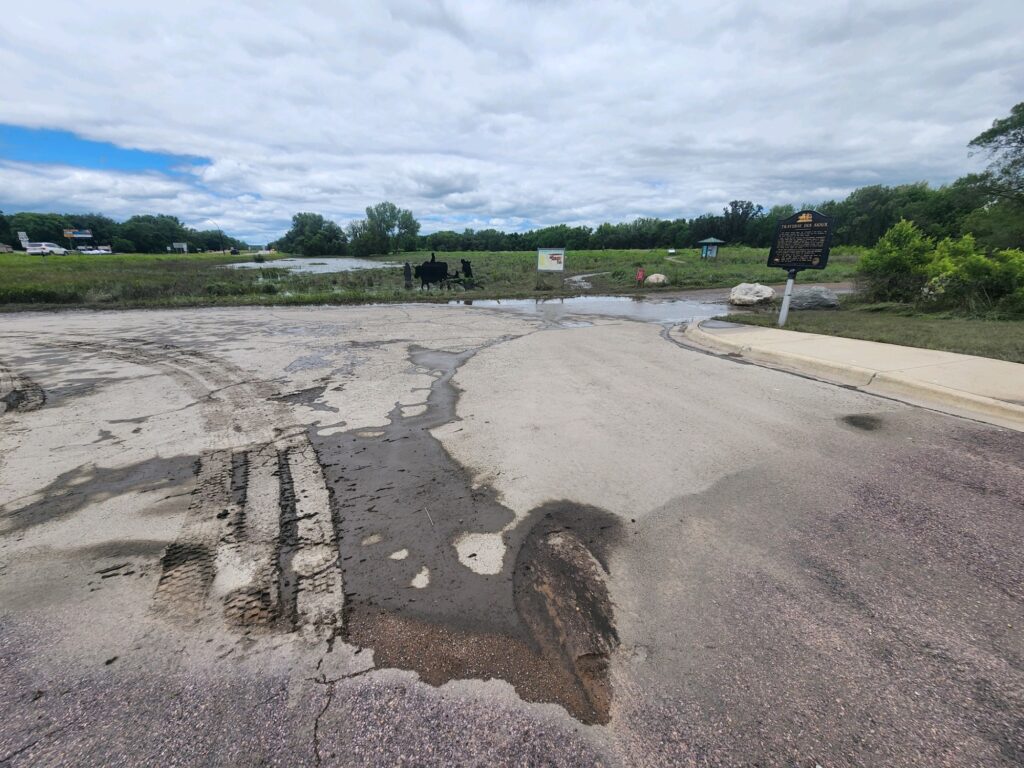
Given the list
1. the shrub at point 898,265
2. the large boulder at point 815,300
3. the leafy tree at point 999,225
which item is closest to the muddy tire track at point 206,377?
the large boulder at point 815,300

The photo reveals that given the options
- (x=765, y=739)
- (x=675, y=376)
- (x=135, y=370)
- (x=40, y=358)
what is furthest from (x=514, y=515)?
(x=40, y=358)

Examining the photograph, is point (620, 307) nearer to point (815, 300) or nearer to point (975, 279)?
point (815, 300)

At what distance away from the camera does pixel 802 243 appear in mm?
10008

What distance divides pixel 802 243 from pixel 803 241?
45mm

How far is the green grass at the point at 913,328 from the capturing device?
737cm

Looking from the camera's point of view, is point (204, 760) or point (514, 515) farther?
point (514, 515)

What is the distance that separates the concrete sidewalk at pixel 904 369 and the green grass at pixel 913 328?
1.74ft

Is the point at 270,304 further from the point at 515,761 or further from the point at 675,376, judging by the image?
the point at 515,761

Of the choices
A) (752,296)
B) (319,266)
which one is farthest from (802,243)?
(319,266)

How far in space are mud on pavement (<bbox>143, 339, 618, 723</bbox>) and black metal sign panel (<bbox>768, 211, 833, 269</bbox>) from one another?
973 cm

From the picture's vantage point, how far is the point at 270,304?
16312 mm

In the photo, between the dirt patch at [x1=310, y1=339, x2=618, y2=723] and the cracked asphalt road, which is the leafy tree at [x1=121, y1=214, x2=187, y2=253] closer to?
the cracked asphalt road

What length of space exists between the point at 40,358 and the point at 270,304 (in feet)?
29.4

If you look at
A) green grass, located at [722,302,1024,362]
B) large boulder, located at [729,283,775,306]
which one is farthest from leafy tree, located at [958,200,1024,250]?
green grass, located at [722,302,1024,362]
